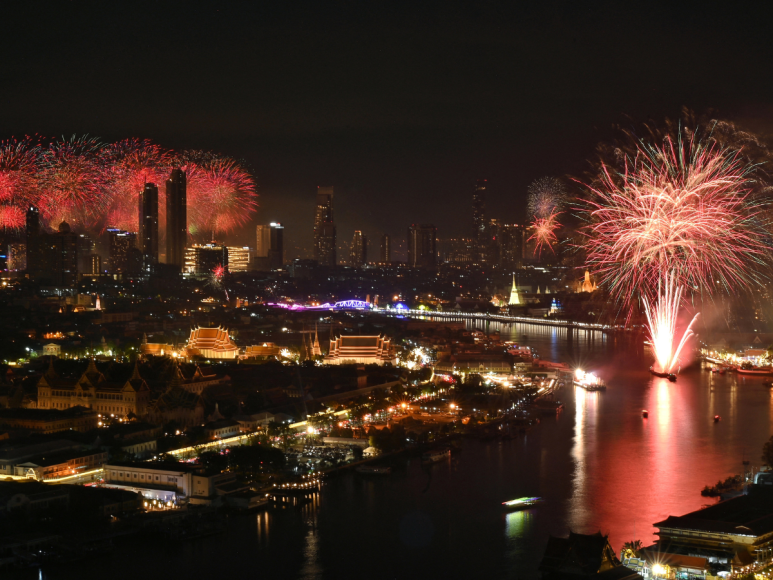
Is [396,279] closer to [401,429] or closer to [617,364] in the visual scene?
[617,364]

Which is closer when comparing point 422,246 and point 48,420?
point 48,420

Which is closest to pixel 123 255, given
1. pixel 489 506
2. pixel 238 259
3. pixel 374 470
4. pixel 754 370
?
pixel 238 259

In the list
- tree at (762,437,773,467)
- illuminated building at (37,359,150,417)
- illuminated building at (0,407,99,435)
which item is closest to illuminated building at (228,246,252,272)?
illuminated building at (37,359,150,417)

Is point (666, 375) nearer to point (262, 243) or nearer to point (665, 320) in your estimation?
point (665, 320)

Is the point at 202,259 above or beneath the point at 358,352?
above

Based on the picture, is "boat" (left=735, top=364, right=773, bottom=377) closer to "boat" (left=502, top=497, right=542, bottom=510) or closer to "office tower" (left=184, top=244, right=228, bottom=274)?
"boat" (left=502, top=497, right=542, bottom=510)

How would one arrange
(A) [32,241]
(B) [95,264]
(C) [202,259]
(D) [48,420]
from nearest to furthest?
(D) [48,420] < (A) [32,241] < (B) [95,264] < (C) [202,259]

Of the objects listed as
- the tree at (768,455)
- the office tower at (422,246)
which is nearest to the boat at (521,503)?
the tree at (768,455)

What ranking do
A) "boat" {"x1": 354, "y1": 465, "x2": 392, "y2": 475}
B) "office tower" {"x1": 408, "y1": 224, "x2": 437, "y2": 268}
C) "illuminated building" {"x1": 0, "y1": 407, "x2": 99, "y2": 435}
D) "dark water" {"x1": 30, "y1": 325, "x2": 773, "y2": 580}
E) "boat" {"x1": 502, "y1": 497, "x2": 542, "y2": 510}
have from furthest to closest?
"office tower" {"x1": 408, "y1": 224, "x2": 437, "y2": 268} < "illuminated building" {"x1": 0, "y1": 407, "x2": 99, "y2": 435} < "boat" {"x1": 354, "y1": 465, "x2": 392, "y2": 475} < "boat" {"x1": 502, "y1": 497, "x2": 542, "y2": 510} < "dark water" {"x1": 30, "y1": 325, "x2": 773, "y2": 580}
